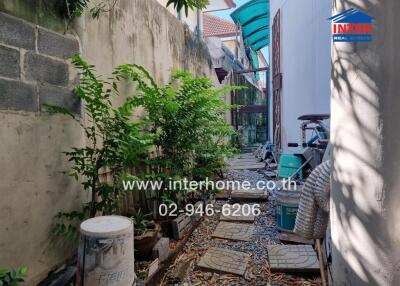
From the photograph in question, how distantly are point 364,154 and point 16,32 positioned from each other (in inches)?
94.1

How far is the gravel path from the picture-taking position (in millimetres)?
2729

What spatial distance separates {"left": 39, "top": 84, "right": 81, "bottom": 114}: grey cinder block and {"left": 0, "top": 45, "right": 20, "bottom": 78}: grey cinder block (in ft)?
0.73

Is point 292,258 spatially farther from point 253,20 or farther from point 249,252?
point 253,20

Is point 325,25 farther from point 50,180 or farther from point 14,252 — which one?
point 14,252

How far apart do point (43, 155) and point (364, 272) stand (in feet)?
7.70

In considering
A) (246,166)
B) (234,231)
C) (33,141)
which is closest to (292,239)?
(234,231)

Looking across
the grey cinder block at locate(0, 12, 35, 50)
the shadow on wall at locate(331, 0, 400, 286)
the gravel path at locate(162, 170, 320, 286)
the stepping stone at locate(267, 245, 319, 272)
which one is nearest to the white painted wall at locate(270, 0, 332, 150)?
the gravel path at locate(162, 170, 320, 286)

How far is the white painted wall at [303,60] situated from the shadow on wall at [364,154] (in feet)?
11.5

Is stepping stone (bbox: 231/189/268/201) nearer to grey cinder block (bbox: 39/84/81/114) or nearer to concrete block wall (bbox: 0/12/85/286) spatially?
concrete block wall (bbox: 0/12/85/286)

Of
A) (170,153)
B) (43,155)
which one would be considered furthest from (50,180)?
(170,153)

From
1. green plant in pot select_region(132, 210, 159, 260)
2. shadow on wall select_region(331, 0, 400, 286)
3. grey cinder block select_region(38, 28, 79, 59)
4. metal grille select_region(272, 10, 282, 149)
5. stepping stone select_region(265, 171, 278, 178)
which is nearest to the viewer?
shadow on wall select_region(331, 0, 400, 286)

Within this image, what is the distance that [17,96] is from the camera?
1941 millimetres

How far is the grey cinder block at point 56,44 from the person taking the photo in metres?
2.14

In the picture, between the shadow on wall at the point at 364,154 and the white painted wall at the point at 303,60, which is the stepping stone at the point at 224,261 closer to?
the shadow on wall at the point at 364,154
